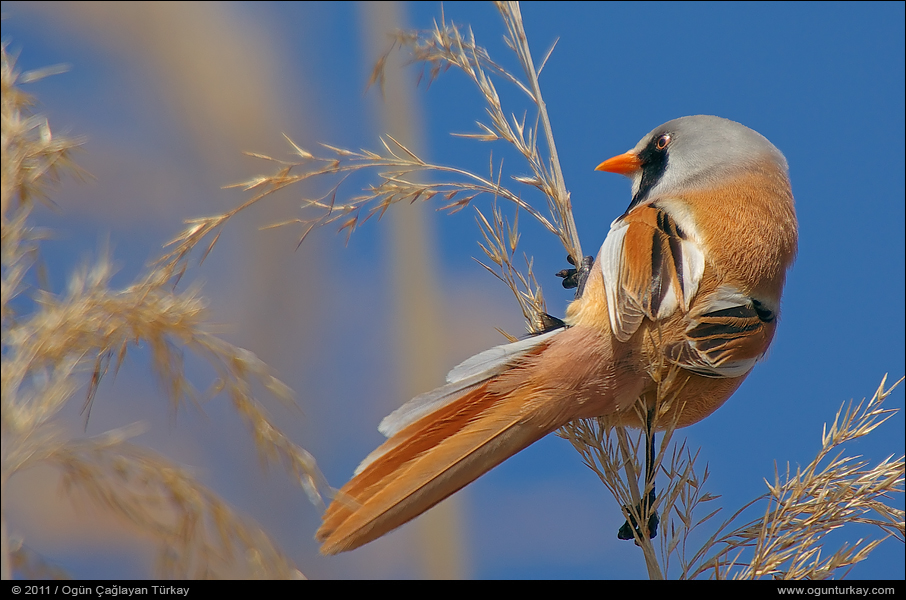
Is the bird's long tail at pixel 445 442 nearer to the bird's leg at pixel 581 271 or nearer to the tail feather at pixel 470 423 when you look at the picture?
the tail feather at pixel 470 423

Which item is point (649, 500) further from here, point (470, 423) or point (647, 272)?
point (647, 272)

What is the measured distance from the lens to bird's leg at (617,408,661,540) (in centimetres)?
133

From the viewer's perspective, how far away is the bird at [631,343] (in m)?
1.35

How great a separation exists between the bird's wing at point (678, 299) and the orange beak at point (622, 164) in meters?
0.45

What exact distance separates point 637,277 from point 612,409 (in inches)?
11.1

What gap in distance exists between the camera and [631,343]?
157 centimetres

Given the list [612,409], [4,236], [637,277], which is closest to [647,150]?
[637,277]

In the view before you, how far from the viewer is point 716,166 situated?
74.9 inches

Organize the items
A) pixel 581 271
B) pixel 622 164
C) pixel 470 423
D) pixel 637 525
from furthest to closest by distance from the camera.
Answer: pixel 622 164
pixel 581 271
pixel 470 423
pixel 637 525

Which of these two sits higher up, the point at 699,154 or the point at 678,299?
the point at 699,154

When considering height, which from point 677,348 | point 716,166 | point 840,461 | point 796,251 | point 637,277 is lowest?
point 840,461

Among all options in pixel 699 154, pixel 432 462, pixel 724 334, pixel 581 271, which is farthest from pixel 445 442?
pixel 699 154

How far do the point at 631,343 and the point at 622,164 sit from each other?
2.52ft
